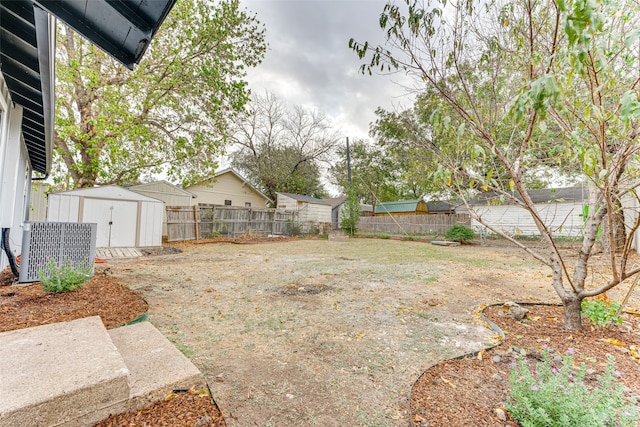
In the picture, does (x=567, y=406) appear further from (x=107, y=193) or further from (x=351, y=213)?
(x=351, y=213)

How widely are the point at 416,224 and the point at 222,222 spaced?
37.6 ft

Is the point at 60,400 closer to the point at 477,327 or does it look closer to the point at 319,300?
the point at 319,300

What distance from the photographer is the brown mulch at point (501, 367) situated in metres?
1.66

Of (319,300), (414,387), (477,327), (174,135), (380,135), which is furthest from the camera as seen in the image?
(380,135)

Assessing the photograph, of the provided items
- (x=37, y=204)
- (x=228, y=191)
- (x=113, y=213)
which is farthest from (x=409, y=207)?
(x=37, y=204)

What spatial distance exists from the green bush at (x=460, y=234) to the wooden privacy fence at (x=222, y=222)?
866cm

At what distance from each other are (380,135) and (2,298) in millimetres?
19438

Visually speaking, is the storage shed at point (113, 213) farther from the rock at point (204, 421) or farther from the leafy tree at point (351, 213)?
the leafy tree at point (351, 213)

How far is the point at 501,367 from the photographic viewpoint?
7.20ft

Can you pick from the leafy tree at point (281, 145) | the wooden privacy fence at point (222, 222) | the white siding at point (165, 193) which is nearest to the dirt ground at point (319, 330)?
the wooden privacy fence at point (222, 222)

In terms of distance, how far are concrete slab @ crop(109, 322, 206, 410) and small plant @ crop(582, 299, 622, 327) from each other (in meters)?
3.69

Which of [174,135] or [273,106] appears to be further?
[273,106]

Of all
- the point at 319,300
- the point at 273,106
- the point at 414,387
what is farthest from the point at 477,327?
the point at 273,106

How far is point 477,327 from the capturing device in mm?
3018
